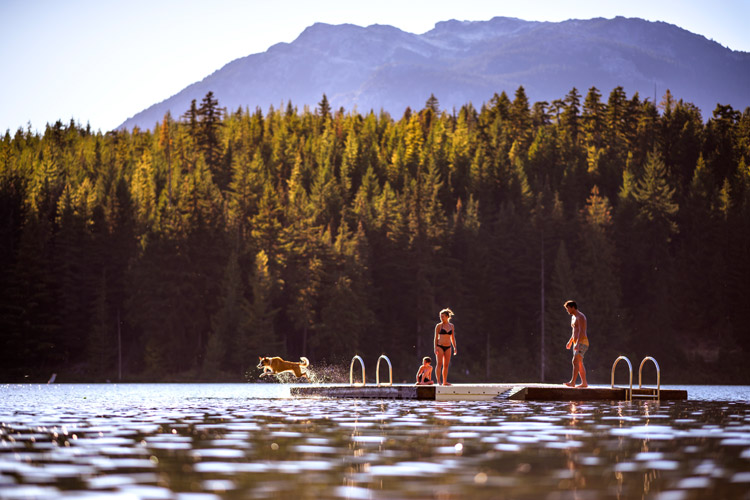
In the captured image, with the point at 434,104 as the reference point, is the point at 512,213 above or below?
below

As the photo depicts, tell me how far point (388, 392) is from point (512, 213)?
6922 cm

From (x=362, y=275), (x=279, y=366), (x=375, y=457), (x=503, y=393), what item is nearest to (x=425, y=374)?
(x=503, y=393)

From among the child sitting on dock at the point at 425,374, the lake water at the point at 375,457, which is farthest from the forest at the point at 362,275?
the lake water at the point at 375,457

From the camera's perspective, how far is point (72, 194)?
3519 inches

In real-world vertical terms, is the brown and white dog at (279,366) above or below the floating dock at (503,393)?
above

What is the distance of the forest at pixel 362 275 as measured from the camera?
8281 centimetres

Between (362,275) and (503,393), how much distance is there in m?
58.8

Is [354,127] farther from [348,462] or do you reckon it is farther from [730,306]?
[348,462]

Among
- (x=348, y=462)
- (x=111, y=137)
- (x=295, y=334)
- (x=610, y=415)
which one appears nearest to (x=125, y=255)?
(x=295, y=334)

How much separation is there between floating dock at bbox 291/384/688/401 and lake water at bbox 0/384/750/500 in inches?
272

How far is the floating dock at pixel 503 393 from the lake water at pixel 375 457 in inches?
272

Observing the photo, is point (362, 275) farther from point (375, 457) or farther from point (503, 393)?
point (375, 457)

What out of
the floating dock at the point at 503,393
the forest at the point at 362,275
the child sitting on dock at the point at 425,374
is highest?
the forest at the point at 362,275

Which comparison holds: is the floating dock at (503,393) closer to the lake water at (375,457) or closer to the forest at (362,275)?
the lake water at (375,457)
